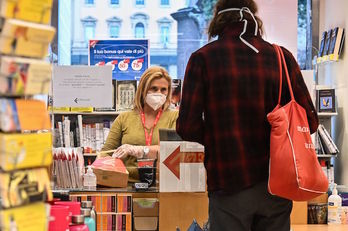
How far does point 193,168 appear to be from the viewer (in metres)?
2.91

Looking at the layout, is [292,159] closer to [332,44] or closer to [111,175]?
[111,175]

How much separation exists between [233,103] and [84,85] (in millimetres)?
1590

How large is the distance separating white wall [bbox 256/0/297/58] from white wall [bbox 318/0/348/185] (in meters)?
0.45

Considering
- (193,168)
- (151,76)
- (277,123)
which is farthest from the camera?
(151,76)

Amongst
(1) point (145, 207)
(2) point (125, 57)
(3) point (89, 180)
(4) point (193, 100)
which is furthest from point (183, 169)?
(2) point (125, 57)

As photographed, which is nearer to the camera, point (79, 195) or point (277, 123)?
point (277, 123)

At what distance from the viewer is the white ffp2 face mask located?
4.00 m

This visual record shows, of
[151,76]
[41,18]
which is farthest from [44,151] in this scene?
[151,76]

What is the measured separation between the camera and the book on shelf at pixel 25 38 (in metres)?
1.15

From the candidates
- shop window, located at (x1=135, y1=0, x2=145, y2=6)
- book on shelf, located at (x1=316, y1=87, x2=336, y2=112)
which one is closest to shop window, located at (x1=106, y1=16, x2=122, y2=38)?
shop window, located at (x1=135, y1=0, x2=145, y2=6)

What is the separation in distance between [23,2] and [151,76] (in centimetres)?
282

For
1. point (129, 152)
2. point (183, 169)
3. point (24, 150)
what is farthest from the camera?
point (129, 152)

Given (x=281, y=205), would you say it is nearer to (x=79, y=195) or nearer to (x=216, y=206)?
(x=216, y=206)

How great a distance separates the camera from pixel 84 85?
3525mm
